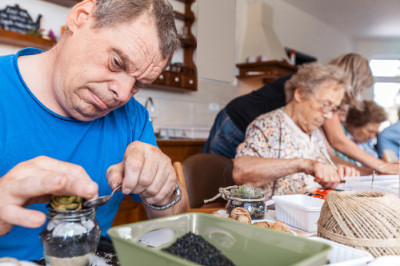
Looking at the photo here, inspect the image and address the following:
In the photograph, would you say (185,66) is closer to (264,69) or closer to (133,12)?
(264,69)

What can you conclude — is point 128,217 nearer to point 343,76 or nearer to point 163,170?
point 343,76

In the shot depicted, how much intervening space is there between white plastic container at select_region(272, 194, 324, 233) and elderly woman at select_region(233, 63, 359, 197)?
0.60m

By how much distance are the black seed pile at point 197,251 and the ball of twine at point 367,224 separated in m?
0.32

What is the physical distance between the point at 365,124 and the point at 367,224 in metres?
2.43

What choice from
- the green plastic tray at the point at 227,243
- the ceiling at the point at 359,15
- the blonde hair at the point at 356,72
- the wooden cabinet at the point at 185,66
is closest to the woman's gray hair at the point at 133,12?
the green plastic tray at the point at 227,243

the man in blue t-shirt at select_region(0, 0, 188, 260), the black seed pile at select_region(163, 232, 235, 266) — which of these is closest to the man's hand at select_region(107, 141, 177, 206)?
the man in blue t-shirt at select_region(0, 0, 188, 260)

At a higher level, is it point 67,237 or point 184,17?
point 184,17

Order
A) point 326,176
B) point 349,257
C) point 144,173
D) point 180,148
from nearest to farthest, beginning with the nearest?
point 349,257, point 144,173, point 326,176, point 180,148

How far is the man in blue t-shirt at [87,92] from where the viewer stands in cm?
81

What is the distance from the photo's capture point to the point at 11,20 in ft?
8.65

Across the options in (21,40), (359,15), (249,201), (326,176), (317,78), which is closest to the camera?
(249,201)

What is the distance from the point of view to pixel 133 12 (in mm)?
836

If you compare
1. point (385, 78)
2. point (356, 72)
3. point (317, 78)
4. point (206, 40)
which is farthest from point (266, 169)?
point (385, 78)

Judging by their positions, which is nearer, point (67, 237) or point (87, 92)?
point (67, 237)
